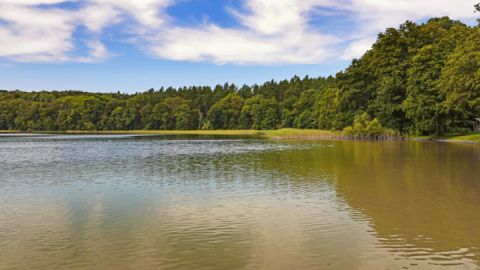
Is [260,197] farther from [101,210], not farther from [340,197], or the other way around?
[101,210]

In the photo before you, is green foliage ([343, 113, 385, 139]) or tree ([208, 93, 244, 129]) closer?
green foliage ([343, 113, 385, 139])

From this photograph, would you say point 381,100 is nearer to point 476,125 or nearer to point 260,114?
point 476,125

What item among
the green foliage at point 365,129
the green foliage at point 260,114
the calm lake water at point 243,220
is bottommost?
the calm lake water at point 243,220

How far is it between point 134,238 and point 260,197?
7.59 meters

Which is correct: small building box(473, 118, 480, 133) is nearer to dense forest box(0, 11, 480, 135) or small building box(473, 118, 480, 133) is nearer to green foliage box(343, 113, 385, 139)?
dense forest box(0, 11, 480, 135)

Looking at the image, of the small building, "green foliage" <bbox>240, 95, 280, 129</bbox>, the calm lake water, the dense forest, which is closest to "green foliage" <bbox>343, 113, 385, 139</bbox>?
the dense forest

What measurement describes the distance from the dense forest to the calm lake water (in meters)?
34.6

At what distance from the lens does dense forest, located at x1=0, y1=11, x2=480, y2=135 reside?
57.2 m

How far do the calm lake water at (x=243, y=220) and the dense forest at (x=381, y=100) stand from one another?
34.6 metres

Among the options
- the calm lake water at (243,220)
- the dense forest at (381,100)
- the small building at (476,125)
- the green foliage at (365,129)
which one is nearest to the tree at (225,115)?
the dense forest at (381,100)

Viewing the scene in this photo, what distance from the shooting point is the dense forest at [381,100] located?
5725cm

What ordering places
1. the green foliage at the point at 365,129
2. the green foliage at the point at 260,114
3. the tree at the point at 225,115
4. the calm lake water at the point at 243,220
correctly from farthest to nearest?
the tree at the point at 225,115 → the green foliage at the point at 260,114 → the green foliage at the point at 365,129 → the calm lake water at the point at 243,220

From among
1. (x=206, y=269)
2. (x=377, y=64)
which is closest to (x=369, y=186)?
(x=206, y=269)

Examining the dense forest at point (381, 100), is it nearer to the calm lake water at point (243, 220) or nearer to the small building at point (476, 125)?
the small building at point (476, 125)
